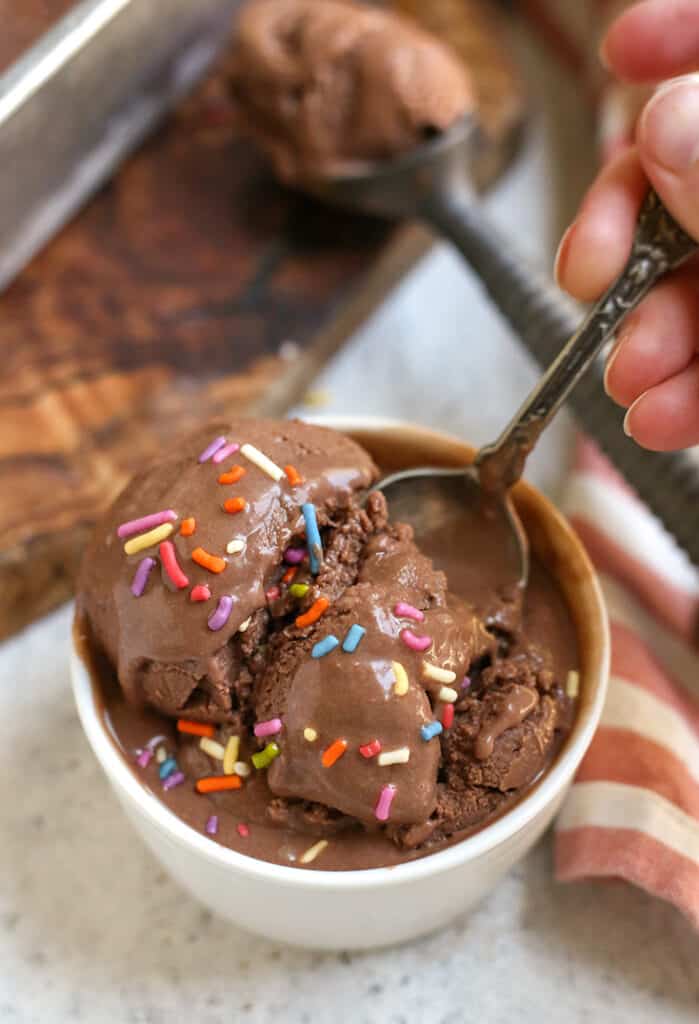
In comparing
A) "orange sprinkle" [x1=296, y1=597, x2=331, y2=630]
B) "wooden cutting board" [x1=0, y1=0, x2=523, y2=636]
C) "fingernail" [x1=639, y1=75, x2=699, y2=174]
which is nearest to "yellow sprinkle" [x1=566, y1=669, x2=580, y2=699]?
"orange sprinkle" [x1=296, y1=597, x2=331, y2=630]

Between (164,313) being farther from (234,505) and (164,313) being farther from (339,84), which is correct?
(234,505)

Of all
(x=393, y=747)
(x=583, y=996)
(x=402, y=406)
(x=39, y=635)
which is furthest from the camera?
(x=402, y=406)

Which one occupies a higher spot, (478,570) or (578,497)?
(478,570)

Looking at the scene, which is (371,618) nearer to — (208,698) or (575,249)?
(208,698)

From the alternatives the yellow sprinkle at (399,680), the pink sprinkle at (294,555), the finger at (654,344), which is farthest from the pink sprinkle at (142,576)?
the finger at (654,344)

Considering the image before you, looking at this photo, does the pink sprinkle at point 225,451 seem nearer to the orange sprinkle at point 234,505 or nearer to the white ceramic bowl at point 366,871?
→ the orange sprinkle at point 234,505

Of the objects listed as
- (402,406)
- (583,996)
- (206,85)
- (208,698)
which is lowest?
(583,996)

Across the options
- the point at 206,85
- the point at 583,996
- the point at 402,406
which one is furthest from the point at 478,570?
the point at 206,85

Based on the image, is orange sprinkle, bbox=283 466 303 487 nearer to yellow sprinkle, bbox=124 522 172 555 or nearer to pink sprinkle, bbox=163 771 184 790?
yellow sprinkle, bbox=124 522 172 555
